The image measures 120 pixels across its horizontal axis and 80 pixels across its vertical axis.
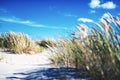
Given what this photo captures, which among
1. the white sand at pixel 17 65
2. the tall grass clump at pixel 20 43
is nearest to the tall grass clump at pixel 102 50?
the white sand at pixel 17 65

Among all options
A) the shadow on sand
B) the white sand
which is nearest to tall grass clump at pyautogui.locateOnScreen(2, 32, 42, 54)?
the white sand

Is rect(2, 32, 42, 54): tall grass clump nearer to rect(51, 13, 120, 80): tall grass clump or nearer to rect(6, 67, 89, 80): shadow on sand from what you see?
rect(6, 67, 89, 80): shadow on sand

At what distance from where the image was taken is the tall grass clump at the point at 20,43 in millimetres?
11523

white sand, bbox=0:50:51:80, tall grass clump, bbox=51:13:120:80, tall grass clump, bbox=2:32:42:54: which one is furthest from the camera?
tall grass clump, bbox=2:32:42:54

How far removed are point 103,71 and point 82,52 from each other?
2.38ft

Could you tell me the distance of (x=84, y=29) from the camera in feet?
15.4

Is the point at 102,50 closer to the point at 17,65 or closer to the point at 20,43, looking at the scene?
the point at 17,65

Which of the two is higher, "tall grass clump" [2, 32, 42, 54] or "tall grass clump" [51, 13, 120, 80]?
"tall grass clump" [2, 32, 42, 54]

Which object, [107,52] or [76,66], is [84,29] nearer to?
[107,52]

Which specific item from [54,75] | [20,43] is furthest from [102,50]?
[20,43]

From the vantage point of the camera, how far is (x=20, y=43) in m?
11.6

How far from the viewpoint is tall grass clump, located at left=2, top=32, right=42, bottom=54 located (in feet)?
37.8

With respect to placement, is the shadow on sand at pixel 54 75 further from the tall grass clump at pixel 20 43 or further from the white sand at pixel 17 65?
the tall grass clump at pixel 20 43

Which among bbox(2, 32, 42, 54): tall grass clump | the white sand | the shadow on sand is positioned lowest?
the shadow on sand
